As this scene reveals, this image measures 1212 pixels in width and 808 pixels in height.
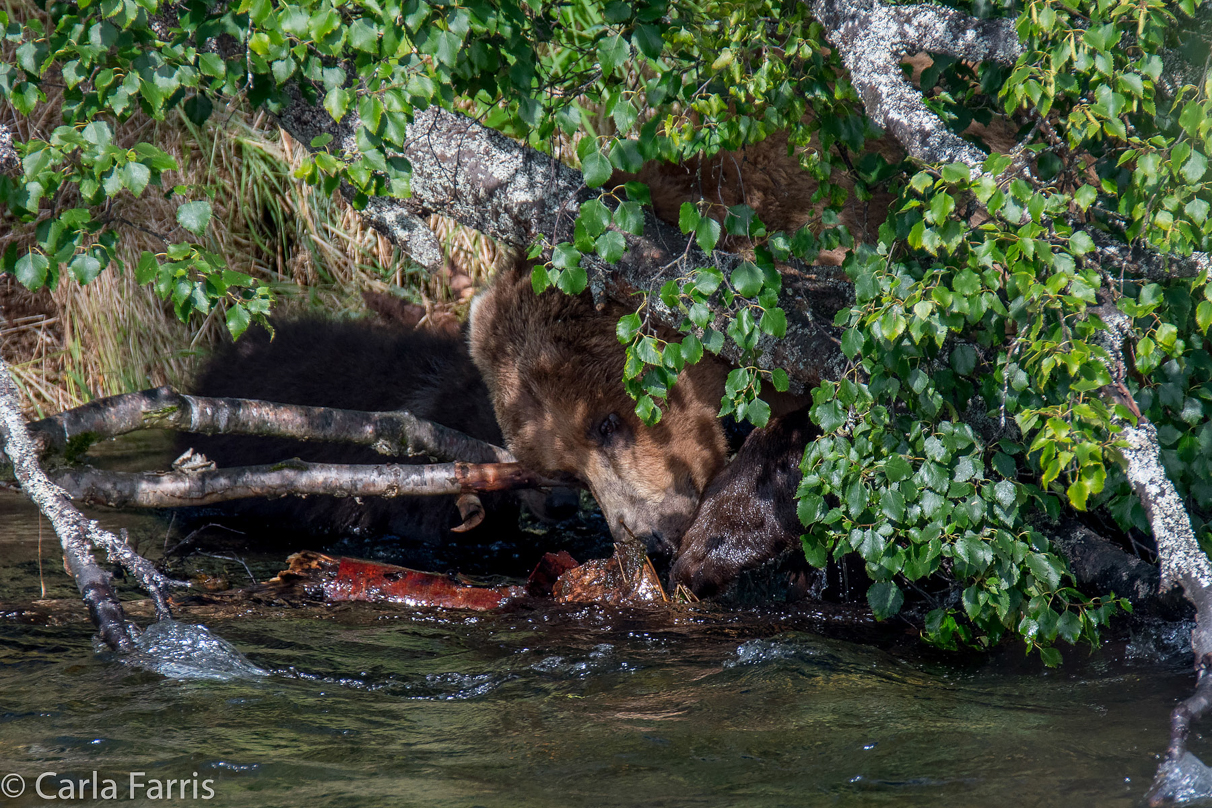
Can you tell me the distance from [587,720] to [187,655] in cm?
124

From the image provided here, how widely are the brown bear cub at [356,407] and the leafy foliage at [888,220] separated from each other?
2.66 meters

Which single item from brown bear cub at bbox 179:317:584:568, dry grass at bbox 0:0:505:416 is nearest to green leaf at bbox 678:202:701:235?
brown bear cub at bbox 179:317:584:568

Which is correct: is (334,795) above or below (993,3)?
below

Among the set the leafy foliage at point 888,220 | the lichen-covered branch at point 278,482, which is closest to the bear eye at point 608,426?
the lichen-covered branch at point 278,482

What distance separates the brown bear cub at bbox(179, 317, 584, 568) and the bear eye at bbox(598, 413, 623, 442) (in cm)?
69

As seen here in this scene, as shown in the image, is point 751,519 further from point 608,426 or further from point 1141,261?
point 1141,261

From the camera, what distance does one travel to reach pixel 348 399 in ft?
18.0

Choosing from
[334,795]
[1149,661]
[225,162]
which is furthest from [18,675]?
[225,162]

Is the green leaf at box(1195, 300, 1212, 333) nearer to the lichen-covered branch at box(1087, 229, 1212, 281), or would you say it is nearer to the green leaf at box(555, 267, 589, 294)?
the lichen-covered branch at box(1087, 229, 1212, 281)

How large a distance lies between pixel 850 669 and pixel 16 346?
7.49 m

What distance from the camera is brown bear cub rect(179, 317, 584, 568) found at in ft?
17.6

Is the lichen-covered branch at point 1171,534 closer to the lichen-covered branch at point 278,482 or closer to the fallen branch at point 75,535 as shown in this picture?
the fallen branch at point 75,535

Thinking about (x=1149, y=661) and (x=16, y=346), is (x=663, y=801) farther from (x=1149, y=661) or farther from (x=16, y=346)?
(x=16, y=346)

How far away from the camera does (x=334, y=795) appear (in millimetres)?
2158
